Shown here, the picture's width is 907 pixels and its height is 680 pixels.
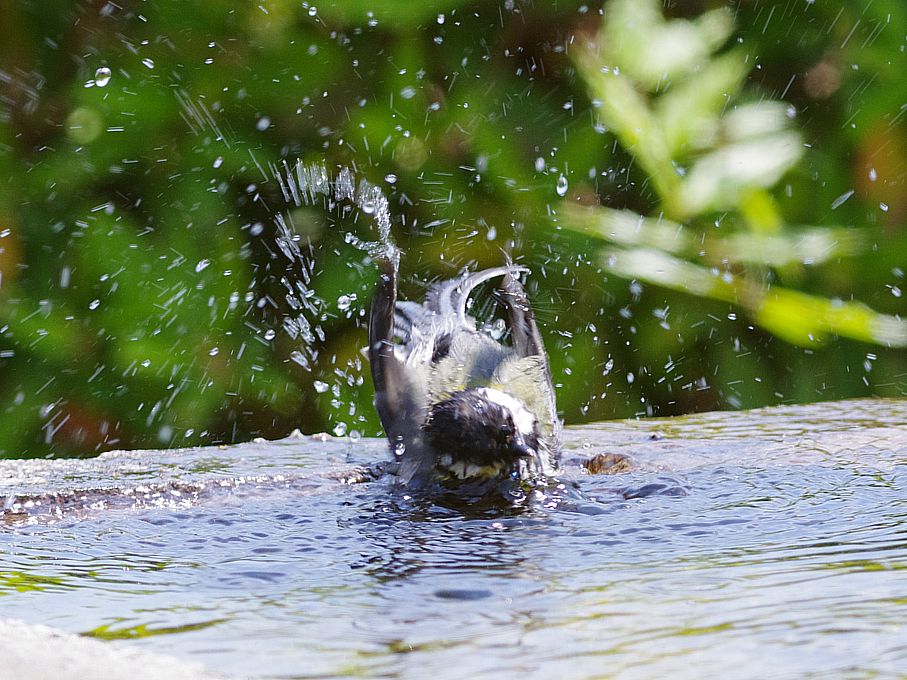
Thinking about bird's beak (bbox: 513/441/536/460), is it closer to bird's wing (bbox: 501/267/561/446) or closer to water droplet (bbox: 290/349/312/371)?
bird's wing (bbox: 501/267/561/446)

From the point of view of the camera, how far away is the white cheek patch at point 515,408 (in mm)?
2291

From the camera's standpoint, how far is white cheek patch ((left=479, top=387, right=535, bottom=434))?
2.29m

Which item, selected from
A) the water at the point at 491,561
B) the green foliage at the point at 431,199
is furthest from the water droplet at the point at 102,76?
the water at the point at 491,561

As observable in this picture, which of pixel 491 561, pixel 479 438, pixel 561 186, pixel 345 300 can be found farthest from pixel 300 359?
pixel 491 561

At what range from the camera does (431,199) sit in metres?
3.85

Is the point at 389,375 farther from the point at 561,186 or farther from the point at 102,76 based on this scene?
the point at 102,76

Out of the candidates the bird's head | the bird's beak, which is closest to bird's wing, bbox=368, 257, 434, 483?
the bird's head

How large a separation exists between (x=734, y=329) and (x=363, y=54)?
1.56 meters

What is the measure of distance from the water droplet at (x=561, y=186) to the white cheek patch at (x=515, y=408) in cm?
160

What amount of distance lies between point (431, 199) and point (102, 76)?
110cm

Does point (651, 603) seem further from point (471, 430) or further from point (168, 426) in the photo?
point (168, 426)

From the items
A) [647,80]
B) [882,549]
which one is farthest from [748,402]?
[882,549]

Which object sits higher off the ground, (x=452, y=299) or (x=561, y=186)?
(x=561, y=186)

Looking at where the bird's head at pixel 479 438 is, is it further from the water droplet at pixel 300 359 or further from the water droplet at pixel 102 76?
the water droplet at pixel 102 76
